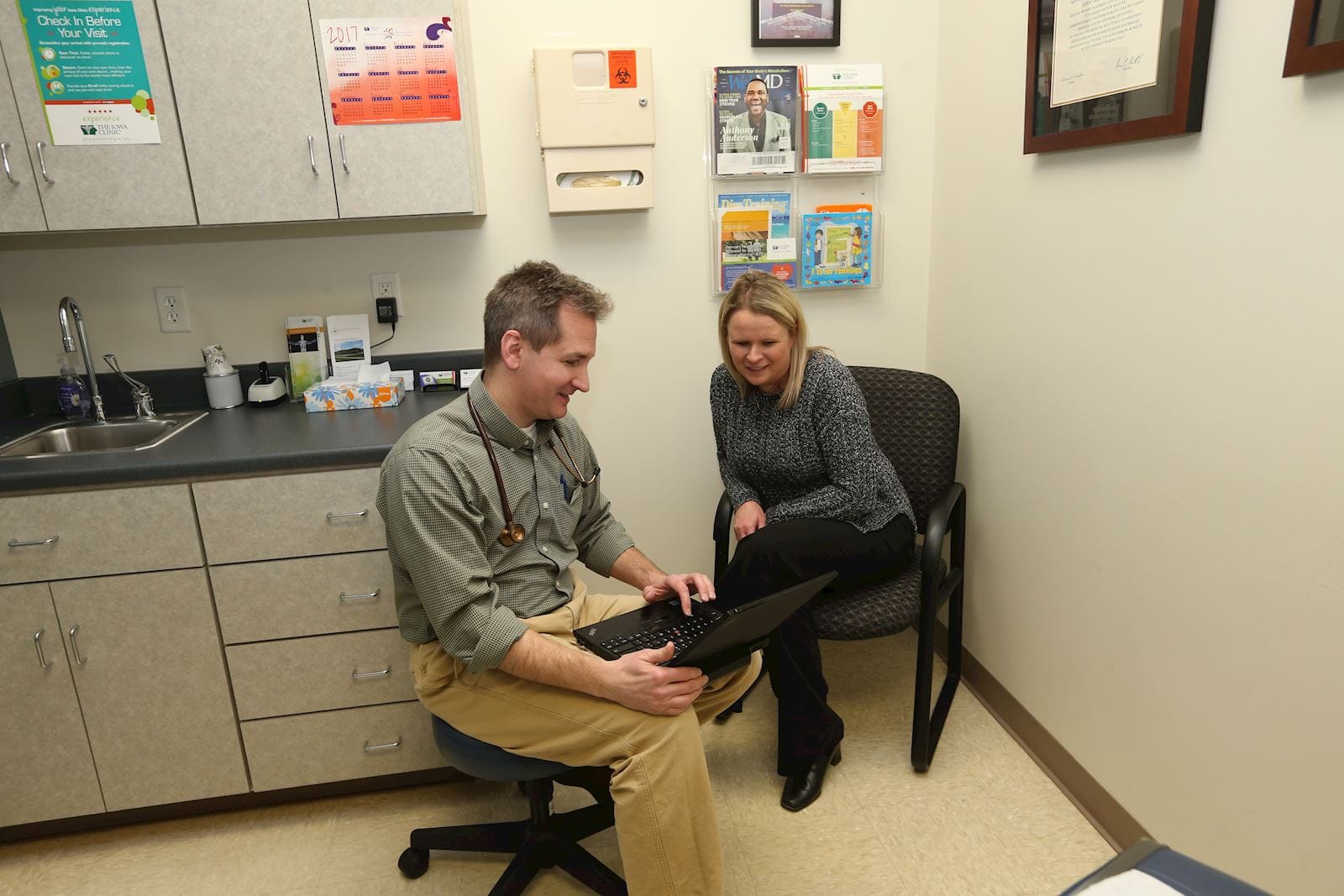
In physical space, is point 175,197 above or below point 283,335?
above

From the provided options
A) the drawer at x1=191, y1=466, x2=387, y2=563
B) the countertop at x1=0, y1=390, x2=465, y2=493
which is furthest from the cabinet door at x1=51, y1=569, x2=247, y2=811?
the countertop at x1=0, y1=390, x2=465, y2=493

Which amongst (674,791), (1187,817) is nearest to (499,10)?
(674,791)

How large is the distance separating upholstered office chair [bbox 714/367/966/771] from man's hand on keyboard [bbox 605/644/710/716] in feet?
1.99

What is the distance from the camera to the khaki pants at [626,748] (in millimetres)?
1402

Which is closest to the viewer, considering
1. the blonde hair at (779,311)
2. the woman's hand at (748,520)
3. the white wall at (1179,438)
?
Result: the white wall at (1179,438)

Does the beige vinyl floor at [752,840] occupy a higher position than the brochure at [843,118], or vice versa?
the brochure at [843,118]

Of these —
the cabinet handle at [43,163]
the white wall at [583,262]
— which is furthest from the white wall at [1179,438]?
the cabinet handle at [43,163]

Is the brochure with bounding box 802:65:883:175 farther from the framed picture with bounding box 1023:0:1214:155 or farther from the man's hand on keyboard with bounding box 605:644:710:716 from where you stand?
the man's hand on keyboard with bounding box 605:644:710:716

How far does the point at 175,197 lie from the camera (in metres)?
1.92

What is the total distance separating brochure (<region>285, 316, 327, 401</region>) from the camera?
2270 mm

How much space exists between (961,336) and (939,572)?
72 centimetres

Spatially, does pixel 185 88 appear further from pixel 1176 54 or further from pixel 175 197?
pixel 1176 54

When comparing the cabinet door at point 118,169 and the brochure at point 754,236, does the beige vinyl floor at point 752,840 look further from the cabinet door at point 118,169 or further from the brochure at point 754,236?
the cabinet door at point 118,169

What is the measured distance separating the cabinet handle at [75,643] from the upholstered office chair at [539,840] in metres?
0.80
